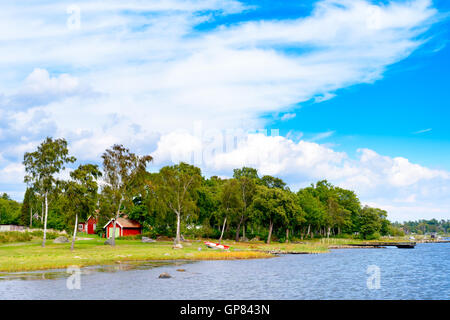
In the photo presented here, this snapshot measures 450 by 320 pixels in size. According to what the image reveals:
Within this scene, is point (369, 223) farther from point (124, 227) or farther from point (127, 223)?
point (124, 227)

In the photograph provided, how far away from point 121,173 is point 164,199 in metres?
11.9

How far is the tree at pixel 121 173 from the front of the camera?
276ft

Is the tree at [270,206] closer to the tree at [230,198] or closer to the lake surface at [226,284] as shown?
the tree at [230,198]

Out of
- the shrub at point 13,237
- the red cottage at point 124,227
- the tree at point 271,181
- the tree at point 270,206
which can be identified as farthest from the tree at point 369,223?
the shrub at point 13,237

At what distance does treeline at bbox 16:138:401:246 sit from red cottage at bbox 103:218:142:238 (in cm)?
280

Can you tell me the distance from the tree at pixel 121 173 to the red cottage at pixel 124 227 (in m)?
29.7

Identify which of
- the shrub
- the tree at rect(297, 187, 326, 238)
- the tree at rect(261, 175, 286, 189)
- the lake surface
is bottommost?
the lake surface

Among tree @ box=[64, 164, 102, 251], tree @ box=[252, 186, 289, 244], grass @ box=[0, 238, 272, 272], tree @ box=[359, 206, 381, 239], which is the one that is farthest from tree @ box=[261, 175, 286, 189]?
tree @ box=[64, 164, 102, 251]

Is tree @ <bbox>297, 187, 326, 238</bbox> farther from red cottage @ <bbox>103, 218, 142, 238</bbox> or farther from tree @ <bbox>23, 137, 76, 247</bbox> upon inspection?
tree @ <bbox>23, 137, 76, 247</bbox>

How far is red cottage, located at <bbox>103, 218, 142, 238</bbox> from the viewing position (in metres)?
114

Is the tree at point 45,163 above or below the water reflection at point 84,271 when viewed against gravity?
above

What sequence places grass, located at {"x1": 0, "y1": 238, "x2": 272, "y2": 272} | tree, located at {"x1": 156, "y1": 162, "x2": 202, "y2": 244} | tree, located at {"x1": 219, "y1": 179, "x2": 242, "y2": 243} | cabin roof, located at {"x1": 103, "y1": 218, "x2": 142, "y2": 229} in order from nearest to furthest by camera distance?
grass, located at {"x1": 0, "y1": 238, "x2": 272, "y2": 272}
tree, located at {"x1": 156, "y1": 162, "x2": 202, "y2": 244}
tree, located at {"x1": 219, "y1": 179, "x2": 242, "y2": 243}
cabin roof, located at {"x1": 103, "y1": 218, "x2": 142, "y2": 229}
